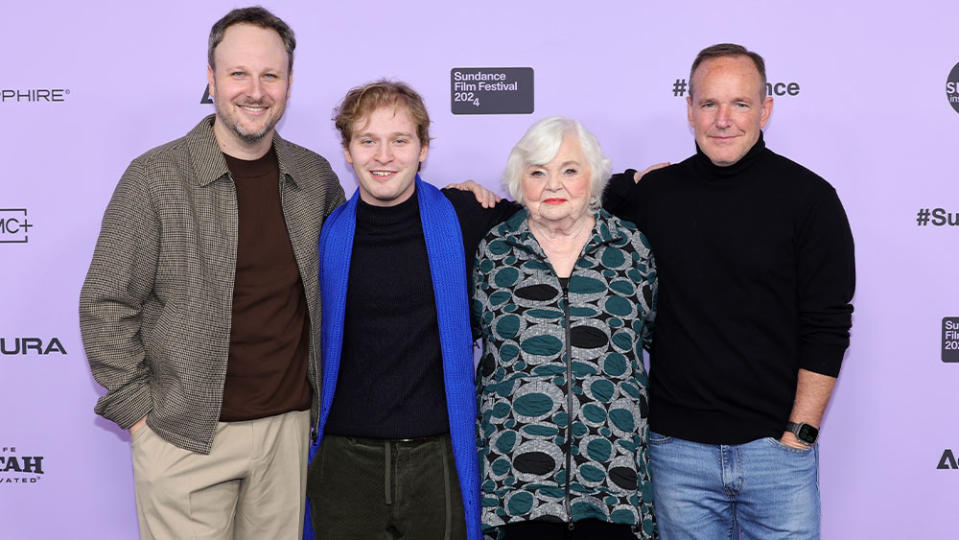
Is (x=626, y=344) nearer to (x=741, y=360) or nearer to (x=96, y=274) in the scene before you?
(x=741, y=360)

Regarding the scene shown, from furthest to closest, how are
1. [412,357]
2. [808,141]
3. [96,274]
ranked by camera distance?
[808,141], [412,357], [96,274]

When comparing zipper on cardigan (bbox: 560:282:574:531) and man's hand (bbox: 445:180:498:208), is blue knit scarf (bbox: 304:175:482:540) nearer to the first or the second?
man's hand (bbox: 445:180:498:208)

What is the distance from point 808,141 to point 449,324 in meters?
1.43

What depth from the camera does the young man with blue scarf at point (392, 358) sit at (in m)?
1.88

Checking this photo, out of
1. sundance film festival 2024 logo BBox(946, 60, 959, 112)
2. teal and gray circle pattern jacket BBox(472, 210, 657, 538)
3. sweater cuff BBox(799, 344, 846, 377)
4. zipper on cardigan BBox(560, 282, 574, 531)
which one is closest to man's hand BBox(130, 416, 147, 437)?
teal and gray circle pattern jacket BBox(472, 210, 657, 538)

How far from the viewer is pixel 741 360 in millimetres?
1925

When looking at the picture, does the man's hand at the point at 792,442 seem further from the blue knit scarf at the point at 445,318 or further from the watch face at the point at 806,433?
the blue knit scarf at the point at 445,318

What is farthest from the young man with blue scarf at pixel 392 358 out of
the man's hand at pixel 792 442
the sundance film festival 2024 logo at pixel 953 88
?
the sundance film festival 2024 logo at pixel 953 88

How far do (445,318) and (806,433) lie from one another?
0.93 meters

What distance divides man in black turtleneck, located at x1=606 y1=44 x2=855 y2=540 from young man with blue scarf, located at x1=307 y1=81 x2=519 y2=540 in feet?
1.74

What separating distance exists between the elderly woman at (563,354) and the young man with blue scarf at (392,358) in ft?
0.30

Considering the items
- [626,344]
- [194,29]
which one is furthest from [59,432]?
[626,344]

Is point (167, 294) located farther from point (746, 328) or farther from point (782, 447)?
point (782, 447)

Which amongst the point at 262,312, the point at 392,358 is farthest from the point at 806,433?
the point at 262,312
